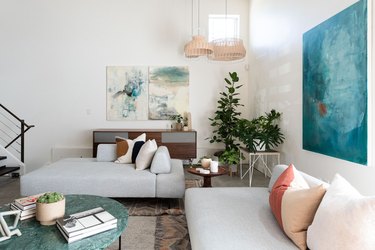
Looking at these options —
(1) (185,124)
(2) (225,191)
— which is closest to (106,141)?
(1) (185,124)

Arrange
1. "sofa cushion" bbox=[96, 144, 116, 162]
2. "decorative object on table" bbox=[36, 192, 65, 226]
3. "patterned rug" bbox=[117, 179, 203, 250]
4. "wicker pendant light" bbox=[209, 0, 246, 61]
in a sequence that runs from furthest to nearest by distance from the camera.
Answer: "wicker pendant light" bbox=[209, 0, 246, 61], "sofa cushion" bbox=[96, 144, 116, 162], "patterned rug" bbox=[117, 179, 203, 250], "decorative object on table" bbox=[36, 192, 65, 226]

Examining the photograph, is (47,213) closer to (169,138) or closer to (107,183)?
(107,183)

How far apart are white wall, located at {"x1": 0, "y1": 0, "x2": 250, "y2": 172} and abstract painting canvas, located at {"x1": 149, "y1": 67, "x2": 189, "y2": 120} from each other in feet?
0.56

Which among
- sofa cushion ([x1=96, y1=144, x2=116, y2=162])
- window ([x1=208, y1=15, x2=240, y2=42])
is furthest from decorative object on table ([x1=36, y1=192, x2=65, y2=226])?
window ([x1=208, y1=15, x2=240, y2=42])

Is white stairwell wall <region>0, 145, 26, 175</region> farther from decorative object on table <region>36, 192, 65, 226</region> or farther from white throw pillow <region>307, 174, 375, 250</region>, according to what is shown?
white throw pillow <region>307, 174, 375, 250</region>

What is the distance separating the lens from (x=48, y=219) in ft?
5.29

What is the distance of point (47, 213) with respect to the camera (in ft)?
5.29

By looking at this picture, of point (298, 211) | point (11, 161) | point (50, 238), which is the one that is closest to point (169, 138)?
point (11, 161)

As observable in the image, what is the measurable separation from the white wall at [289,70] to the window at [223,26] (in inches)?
14.9

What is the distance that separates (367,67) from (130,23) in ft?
15.3

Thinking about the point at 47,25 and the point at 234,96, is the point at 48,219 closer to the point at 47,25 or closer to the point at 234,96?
the point at 234,96

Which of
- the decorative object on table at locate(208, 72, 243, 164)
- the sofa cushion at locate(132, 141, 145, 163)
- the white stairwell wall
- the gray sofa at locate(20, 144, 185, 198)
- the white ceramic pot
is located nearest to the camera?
the gray sofa at locate(20, 144, 185, 198)

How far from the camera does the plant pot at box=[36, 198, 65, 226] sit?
1611mm

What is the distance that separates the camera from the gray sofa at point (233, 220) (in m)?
1.41
